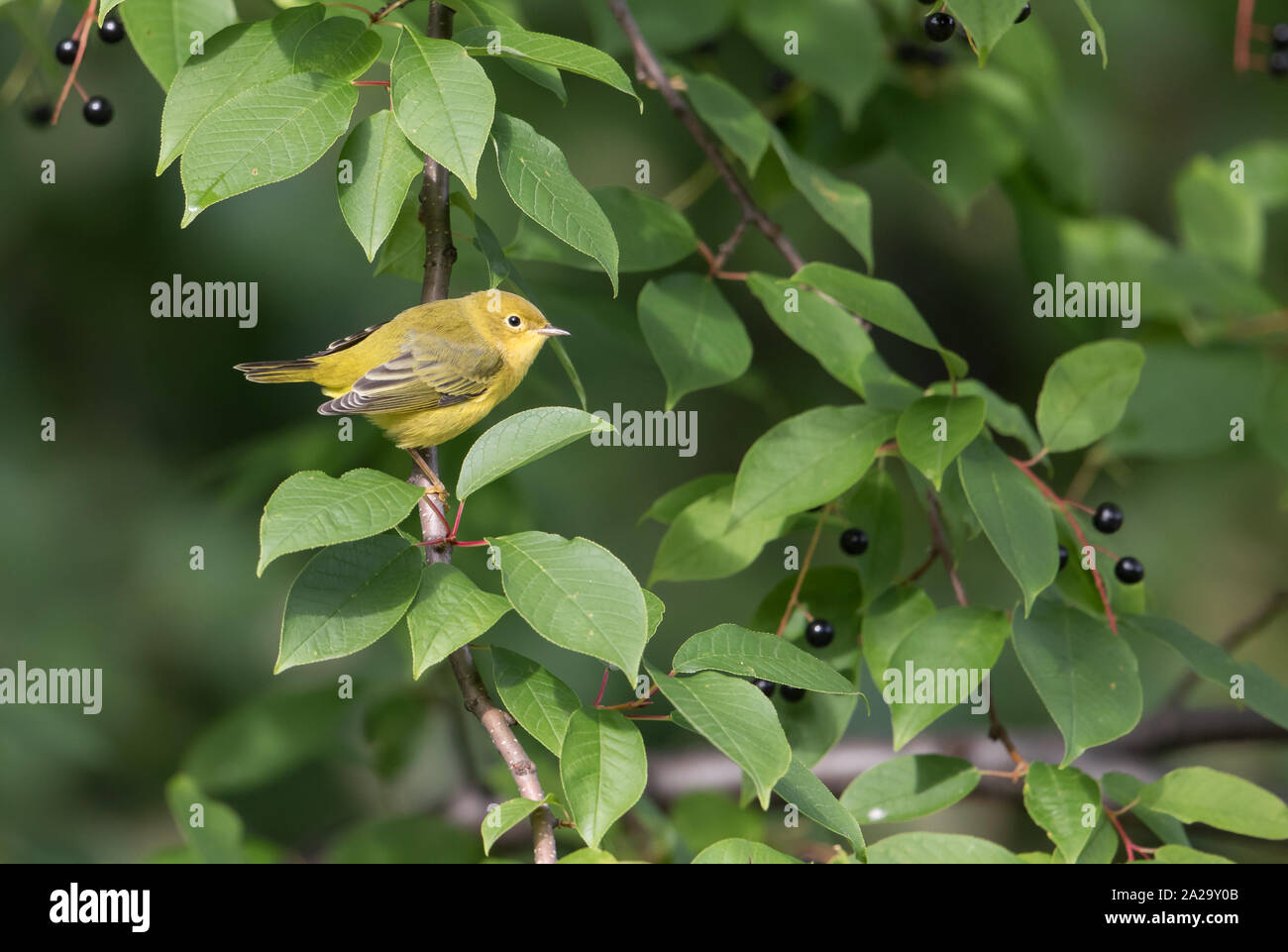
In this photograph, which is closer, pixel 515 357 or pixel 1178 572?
pixel 515 357

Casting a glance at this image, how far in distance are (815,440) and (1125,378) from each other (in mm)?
684

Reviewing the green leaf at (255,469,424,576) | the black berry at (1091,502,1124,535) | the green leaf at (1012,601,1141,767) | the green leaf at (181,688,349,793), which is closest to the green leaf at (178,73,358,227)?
the green leaf at (255,469,424,576)

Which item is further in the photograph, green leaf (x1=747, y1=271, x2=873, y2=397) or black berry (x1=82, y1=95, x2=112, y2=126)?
Answer: black berry (x1=82, y1=95, x2=112, y2=126)

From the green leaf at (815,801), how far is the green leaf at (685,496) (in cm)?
88

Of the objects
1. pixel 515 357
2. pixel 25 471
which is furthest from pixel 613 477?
pixel 25 471

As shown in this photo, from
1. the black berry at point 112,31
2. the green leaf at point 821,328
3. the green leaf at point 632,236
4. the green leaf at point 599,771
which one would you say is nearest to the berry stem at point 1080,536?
the green leaf at point 821,328

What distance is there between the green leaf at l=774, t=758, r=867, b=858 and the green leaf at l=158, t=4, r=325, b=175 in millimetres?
1453

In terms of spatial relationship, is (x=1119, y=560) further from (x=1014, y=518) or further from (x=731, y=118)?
(x=731, y=118)

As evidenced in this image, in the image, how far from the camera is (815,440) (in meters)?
2.44

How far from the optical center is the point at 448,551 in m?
2.06

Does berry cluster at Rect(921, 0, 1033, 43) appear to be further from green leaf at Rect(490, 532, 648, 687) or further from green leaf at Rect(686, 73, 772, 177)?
green leaf at Rect(490, 532, 648, 687)

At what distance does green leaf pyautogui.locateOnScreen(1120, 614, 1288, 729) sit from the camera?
234cm

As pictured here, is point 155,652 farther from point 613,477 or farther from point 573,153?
point 573,153

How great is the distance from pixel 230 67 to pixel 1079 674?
1938mm
